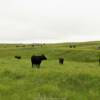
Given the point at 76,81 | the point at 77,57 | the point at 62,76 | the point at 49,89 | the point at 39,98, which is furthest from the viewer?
the point at 77,57

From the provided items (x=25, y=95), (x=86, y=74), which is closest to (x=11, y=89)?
(x=25, y=95)

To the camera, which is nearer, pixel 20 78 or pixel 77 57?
pixel 20 78

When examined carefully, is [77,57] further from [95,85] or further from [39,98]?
[39,98]

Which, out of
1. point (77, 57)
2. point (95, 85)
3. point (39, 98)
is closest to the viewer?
point (39, 98)

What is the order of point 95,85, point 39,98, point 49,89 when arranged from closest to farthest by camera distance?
point 39,98, point 49,89, point 95,85

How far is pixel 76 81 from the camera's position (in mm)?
19688

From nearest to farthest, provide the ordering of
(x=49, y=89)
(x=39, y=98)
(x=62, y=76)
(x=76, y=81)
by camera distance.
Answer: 1. (x=39, y=98)
2. (x=49, y=89)
3. (x=76, y=81)
4. (x=62, y=76)

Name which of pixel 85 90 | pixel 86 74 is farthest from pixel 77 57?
pixel 85 90

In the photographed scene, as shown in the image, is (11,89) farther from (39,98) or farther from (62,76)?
(62,76)

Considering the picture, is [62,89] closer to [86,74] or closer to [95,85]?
[95,85]

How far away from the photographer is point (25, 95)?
615 inches

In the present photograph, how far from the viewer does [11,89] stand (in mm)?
17438

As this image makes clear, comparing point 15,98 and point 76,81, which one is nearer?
point 15,98

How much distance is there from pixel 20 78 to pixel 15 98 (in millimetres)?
6894
